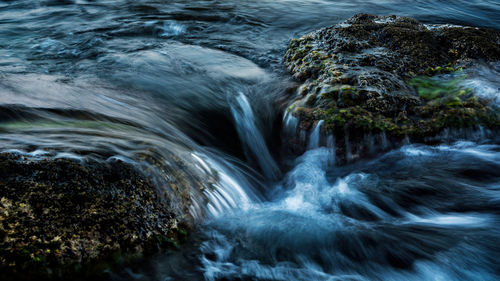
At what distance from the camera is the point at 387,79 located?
580cm

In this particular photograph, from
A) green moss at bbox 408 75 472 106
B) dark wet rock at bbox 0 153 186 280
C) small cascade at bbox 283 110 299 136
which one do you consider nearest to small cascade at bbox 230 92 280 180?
small cascade at bbox 283 110 299 136

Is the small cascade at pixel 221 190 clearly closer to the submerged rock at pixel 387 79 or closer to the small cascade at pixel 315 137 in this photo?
Answer: the small cascade at pixel 315 137

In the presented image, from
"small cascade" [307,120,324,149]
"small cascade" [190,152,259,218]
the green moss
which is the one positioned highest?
the green moss

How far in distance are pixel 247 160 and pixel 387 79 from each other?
2.43m

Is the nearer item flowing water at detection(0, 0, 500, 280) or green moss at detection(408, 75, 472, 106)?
flowing water at detection(0, 0, 500, 280)

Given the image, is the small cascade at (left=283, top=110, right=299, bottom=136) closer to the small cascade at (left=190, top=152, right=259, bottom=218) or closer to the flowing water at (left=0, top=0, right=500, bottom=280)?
the flowing water at (left=0, top=0, right=500, bottom=280)

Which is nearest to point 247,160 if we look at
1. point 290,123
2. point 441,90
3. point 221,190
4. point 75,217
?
point 290,123

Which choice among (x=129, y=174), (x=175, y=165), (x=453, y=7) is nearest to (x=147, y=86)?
(x=175, y=165)

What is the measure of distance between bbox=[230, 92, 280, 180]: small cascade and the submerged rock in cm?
60

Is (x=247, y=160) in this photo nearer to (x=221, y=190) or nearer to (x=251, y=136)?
(x=251, y=136)

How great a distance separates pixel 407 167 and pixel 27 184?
4.11m

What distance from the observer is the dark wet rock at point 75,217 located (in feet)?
8.08

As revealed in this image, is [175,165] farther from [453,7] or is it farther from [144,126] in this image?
[453,7]

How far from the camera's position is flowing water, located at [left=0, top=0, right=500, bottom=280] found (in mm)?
3465
